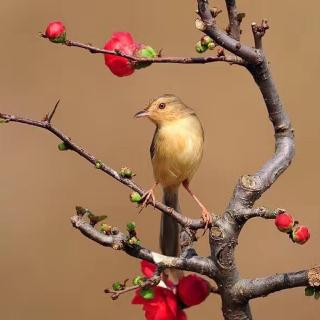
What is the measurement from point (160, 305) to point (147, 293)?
2.0 inches

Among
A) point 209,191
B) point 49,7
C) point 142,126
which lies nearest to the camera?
point 209,191

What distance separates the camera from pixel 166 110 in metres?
2.10

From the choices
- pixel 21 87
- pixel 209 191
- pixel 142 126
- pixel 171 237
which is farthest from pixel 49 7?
pixel 171 237

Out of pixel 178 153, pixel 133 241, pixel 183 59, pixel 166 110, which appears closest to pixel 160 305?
pixel 133 241

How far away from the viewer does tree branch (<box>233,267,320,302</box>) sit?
1.20 m

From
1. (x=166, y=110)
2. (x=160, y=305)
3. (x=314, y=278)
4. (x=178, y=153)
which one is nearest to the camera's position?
(x=314, y=278)

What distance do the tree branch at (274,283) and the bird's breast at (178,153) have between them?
2.07ft

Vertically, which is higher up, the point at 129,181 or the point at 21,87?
the point at 21,87

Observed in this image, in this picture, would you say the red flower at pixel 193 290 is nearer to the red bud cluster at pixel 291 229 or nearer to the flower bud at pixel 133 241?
the flower bud at pixel 133 241

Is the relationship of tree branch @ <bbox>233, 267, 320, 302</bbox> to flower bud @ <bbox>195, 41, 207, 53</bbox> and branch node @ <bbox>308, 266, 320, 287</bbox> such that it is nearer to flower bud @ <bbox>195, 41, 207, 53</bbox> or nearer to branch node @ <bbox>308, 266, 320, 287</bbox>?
branch node @ <bbox>308, 266, 320, 287</bbox>

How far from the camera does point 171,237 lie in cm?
169

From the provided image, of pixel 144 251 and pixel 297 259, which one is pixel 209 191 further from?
pixel 144 251

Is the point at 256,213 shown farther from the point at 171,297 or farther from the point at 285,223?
the point at 171,297

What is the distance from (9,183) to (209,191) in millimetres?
1167
